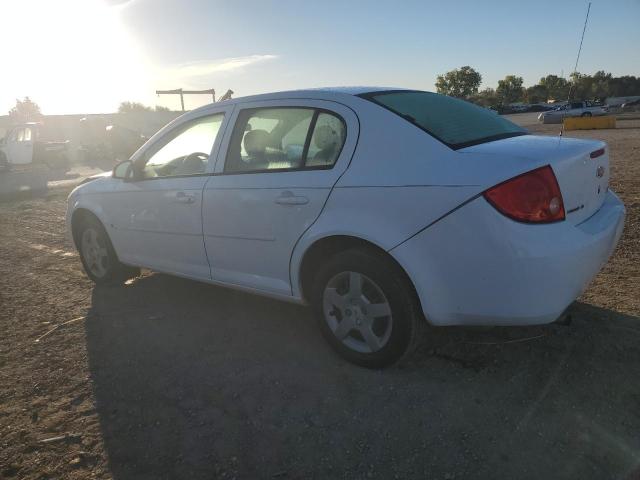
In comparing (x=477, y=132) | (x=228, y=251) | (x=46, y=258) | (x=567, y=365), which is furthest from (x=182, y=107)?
→ (x=567, y=365)

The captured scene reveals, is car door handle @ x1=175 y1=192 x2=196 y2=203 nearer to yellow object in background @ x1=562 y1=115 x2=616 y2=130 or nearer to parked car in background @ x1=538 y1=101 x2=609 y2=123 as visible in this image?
yellow object in background @ x1=562 y1=115 x2=616 y2=130

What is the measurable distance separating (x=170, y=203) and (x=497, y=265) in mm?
2537

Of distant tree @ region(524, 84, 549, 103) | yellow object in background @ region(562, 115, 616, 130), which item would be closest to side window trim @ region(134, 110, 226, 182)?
yellow object in background @ region(562, 115, 616, 130)

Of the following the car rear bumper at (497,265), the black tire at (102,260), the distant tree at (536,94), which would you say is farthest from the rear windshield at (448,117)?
the distant tree at (536,94)

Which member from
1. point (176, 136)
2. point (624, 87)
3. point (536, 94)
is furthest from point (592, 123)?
point (536, 94)

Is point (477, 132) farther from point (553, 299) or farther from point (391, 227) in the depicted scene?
point (553, 299)

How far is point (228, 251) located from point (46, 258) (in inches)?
149

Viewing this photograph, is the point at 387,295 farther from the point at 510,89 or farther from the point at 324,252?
the point at 510,89

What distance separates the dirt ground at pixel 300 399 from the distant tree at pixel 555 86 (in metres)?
89.2

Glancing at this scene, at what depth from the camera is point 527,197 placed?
233cm

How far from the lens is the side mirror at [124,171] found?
4.21 metres

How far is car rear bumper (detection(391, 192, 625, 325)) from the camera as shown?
7.57ft

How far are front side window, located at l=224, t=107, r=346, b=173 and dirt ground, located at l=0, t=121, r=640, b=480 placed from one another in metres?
1.25

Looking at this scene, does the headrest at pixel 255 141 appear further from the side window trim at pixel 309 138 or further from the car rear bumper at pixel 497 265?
the car rear bumper at pixel 497 265
